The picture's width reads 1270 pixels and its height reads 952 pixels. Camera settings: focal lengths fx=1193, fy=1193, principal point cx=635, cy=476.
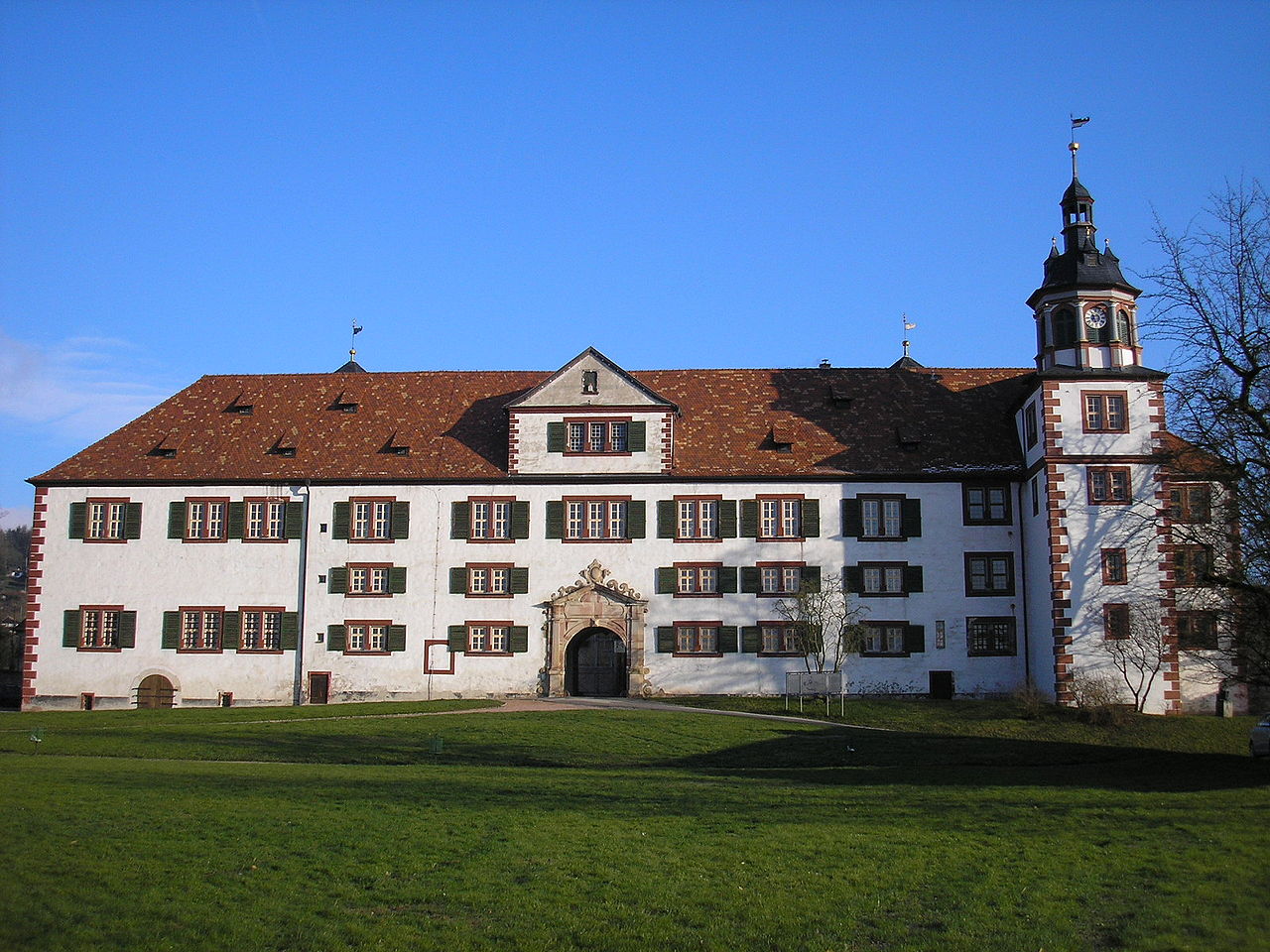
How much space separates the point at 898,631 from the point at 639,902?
2988cm

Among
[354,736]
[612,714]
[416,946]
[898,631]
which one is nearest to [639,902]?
[416,946]

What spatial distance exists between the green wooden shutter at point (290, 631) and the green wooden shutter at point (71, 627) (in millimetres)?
7753

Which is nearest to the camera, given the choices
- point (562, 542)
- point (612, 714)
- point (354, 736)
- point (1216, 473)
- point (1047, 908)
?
point (1047, 908)

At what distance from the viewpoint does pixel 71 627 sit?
44.0 metres

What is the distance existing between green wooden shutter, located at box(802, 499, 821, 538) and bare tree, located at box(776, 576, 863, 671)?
5.59ft

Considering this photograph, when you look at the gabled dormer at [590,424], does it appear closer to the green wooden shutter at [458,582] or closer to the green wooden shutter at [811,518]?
the green wooden shutter at [458,582]

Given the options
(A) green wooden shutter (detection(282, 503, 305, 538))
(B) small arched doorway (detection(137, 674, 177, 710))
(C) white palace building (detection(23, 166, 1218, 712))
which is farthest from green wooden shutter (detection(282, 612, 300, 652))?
(B) small arched doorway (detection(137, 674, 177, 710))

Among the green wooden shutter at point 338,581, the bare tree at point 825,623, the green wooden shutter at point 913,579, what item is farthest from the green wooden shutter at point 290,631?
the green wooden shutter at point 913,579

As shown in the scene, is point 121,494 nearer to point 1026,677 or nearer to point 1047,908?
point 1026,677

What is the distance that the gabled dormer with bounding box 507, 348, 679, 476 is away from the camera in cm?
4306

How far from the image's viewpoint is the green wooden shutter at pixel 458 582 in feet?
141

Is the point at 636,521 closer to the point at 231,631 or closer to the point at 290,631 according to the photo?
the point at 290,631

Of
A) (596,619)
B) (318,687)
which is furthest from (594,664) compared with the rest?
(318,687)

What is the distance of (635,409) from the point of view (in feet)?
142
